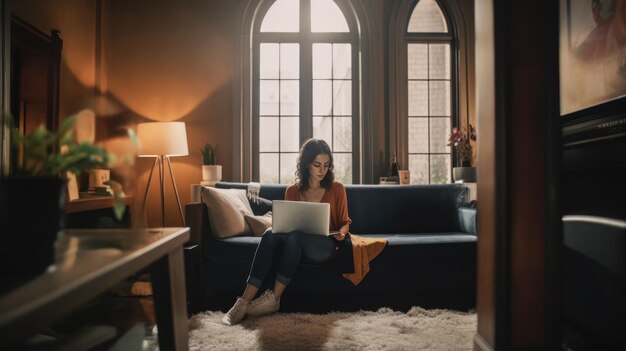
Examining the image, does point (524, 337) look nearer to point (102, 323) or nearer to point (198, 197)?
point (102, 323)

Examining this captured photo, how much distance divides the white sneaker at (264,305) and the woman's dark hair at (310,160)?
2.56ft

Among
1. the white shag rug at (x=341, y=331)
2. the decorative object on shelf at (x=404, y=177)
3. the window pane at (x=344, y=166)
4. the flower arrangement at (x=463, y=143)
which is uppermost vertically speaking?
the flower arrangement at (x=463, y=143)

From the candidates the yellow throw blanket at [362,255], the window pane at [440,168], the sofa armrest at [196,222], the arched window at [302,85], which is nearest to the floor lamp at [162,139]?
the arched window at [302,85]

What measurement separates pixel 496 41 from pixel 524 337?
3.12 ft

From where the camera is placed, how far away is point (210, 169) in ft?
11.4

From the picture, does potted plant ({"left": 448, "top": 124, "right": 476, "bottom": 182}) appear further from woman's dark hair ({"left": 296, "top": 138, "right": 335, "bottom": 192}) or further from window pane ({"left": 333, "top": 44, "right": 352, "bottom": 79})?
woman's dark hair ({"left": 296, "top": 138, "right": 335, "bottom": 192})

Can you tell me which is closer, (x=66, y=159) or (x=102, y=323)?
(x=66, y=159)

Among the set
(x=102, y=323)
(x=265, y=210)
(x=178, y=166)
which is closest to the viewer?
(x=102, y=323)

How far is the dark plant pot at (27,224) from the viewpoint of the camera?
0.74 m

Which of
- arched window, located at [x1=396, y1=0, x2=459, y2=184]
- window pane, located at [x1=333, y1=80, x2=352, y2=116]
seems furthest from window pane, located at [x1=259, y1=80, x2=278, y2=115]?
arched window, located at [x1=396, y1=0, x2=459, y2=184]

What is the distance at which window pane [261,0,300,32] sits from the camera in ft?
13.1

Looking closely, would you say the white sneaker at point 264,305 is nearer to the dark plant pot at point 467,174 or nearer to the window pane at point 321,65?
the dark plant pot at point 467,174

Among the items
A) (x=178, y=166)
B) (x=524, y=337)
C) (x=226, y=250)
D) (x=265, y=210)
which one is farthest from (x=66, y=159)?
(x=178, y=166)

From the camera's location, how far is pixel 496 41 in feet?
4.32
